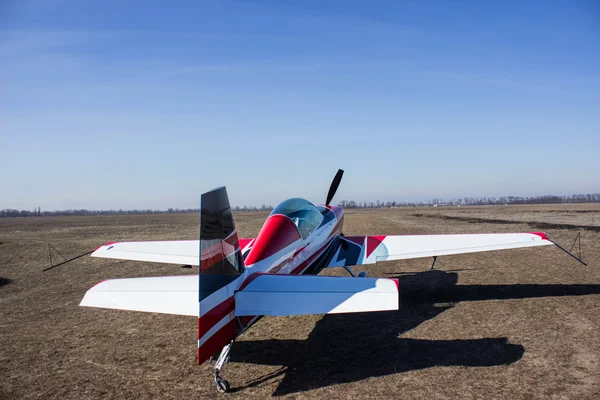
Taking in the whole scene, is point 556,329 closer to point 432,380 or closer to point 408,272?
point 432,380

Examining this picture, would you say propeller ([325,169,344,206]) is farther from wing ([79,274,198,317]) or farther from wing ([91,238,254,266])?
wing ([79,274,198,317])

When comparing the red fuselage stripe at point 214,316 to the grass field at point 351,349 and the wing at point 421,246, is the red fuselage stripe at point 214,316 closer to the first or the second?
the grass field at point 351,349

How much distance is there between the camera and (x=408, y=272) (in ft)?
40.4

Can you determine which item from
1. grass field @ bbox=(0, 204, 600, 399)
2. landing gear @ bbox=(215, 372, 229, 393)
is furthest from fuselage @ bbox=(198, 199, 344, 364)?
grass field @ bbox=(0, 204, 600, 399)

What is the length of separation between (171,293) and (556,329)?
235 inches

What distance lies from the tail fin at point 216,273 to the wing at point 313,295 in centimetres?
22

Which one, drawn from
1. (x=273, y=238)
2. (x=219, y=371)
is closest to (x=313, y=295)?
(x=219, y=371)

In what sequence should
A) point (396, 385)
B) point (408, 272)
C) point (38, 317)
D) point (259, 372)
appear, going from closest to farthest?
point (396, 385) → point (259, 372) → point (38, 317) → point (408, 272)

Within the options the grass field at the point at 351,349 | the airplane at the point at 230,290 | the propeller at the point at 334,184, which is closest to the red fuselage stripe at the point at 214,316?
the airplane at the point at 230,290

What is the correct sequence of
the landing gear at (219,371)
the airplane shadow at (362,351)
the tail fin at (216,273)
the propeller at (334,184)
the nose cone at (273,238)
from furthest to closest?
the propeller at (334,184)
the nose cone at (273,238)
the airplane shadow at (362,351)
the landing gear at (219,371)
the tail fin at (216,273)

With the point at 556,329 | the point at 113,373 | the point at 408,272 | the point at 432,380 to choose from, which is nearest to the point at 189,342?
the point at 113,373

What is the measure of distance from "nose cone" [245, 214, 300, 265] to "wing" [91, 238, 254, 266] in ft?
6.45

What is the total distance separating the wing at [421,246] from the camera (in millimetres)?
9008

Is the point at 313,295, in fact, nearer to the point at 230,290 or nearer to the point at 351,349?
the point at 230,290
